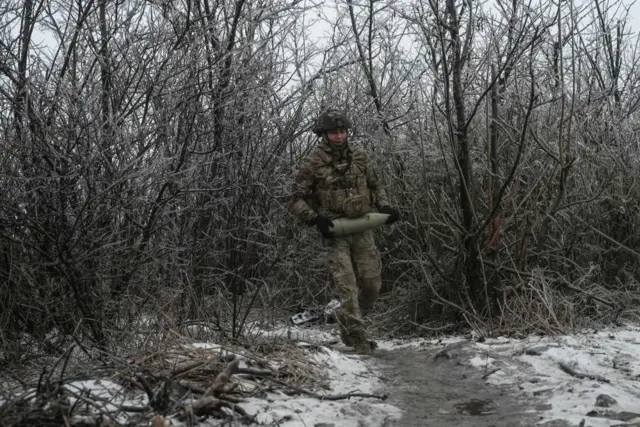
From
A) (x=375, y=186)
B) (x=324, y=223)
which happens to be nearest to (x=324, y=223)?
(x=324, y=223)

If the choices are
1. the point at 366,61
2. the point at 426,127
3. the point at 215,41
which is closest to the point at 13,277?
the point at 215,41

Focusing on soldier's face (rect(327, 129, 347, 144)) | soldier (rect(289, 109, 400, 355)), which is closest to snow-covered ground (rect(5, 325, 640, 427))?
soldier (rect(289, 109, 400, 355))

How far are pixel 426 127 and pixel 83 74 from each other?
4.45 m

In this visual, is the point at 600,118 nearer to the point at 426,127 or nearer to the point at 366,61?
the point at 426,127

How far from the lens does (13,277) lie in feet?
13.5

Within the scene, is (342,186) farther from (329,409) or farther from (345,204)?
(329,409)

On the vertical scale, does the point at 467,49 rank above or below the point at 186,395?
above

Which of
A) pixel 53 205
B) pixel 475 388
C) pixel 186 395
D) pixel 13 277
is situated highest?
pixel 53 205

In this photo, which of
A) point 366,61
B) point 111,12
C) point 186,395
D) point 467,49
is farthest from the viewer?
point 366,61

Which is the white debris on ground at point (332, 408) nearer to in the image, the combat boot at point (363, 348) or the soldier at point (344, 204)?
the combat boot at point (363, 348)

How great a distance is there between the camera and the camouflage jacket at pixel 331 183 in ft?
18.6

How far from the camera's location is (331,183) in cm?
569

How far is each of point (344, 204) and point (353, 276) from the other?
610 millimetres

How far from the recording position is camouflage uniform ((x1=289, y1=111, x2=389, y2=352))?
5570 mm
